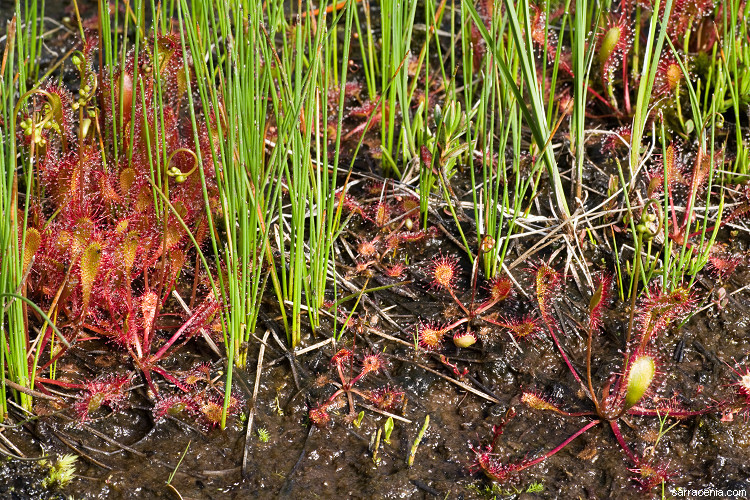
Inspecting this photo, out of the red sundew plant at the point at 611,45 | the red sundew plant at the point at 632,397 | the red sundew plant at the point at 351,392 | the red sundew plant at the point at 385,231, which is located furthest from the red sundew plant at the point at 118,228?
the red sundew plant at the point at 611,45

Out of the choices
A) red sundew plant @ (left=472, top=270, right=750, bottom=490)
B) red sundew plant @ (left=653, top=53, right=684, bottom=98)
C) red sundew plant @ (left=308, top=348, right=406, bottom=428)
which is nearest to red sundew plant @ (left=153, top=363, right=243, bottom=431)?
red sundew plant @ (left=308, top=348, right=406, bottom=428)

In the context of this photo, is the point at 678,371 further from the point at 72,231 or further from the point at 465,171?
the point at 72,231

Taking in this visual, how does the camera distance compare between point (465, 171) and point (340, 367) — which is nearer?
point (340, 367)

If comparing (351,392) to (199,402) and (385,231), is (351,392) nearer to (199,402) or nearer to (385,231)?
(199,402)

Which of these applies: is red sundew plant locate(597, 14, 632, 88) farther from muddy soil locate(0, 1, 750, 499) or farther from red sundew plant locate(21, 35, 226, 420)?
red sundew plant locate(21, 35, 226, 420)

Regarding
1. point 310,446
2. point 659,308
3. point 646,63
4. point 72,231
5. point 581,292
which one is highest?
point 646,63

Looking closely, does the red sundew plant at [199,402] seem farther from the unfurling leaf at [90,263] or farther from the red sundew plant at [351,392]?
the unfurling leaf at [90,263]

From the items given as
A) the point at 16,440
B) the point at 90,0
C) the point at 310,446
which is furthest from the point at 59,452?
the point at 90,0
